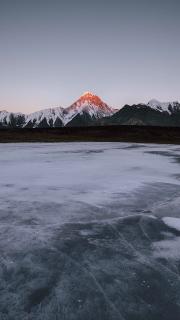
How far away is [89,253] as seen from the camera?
3598mm

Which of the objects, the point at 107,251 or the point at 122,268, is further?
the point at 107,251

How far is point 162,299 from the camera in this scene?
2758 mm

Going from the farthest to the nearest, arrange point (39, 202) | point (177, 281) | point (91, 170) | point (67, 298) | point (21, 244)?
point (91, 170) < point (39, 202) < point (21, 244) < point (177, 281) < point (67, 298)

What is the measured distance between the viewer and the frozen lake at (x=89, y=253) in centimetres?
266

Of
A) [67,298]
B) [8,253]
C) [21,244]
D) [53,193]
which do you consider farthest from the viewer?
[53,193]

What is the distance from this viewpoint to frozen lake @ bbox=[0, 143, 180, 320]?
105 inches

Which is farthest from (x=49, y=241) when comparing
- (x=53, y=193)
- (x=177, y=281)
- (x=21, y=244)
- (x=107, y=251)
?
(x=53, y=193)

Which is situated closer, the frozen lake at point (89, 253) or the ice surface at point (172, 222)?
the frozen lake at point (89, 253)

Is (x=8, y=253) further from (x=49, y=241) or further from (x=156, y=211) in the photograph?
(x=156, y=211)

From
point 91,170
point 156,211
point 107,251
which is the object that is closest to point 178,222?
point 156,211

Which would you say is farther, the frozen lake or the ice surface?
the ice surface

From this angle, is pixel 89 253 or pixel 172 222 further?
pixel 172 222

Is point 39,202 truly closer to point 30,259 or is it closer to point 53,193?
point 53,193

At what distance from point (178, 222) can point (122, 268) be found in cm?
164
